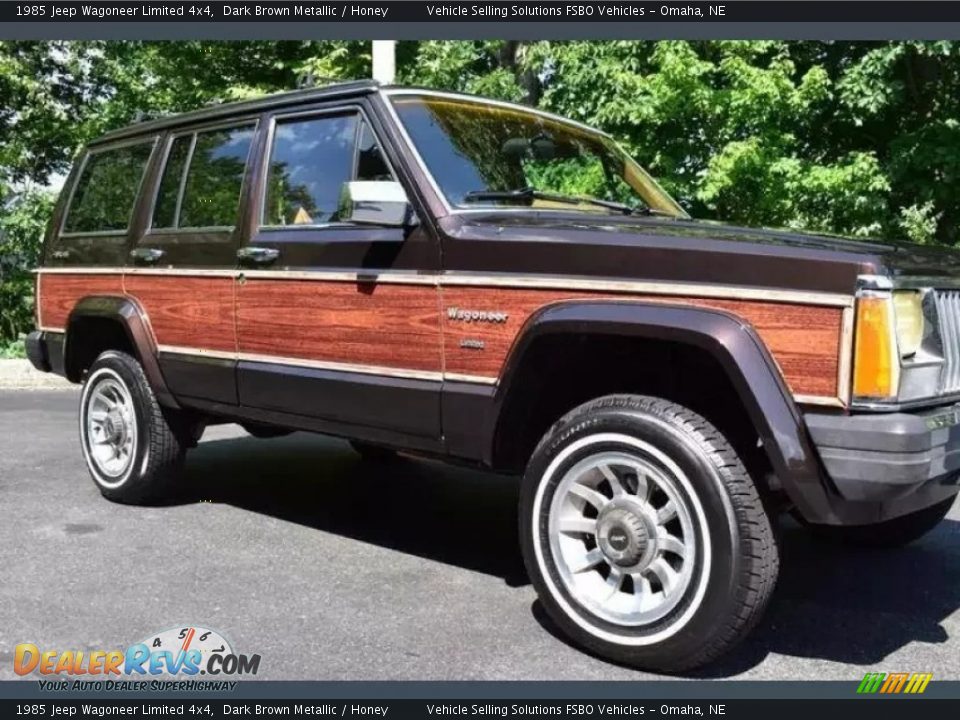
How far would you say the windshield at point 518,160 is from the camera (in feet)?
13.2

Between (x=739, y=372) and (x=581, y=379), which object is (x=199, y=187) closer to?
(x=581, y=379)

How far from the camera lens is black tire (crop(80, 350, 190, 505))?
5281 mm

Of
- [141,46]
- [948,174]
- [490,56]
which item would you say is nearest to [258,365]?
[948,174]

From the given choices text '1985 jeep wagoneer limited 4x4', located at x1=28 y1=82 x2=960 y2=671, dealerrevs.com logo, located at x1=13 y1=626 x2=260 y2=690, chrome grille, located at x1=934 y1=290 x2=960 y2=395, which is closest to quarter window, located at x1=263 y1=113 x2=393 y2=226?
text '1985 jeep wagoneer limited 4x4', located at x1=28 y1=82 x2=960 y2=671

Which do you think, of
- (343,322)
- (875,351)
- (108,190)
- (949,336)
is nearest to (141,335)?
(108,190)

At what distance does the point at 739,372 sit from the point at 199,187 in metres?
3.23

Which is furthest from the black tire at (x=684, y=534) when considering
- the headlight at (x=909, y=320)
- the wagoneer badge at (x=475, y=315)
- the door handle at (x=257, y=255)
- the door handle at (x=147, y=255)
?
the door handle at (x=147, y=255)

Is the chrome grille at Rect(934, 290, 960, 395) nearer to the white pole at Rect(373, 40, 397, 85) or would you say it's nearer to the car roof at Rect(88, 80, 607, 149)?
the car roof at Rect(88, 80, 607, 149)

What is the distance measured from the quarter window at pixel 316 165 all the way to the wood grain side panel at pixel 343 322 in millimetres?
350

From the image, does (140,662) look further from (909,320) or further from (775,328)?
(909,320)

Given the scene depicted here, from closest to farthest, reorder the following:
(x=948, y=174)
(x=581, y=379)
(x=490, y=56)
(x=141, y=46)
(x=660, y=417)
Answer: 1. (x=660, y=417)
2. (x=581, y=379)
3. (x=948, y=174)
4. (x=141, y=46)
5. (x=490, y=56)

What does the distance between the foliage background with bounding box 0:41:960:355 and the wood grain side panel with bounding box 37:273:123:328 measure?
2.40 metres

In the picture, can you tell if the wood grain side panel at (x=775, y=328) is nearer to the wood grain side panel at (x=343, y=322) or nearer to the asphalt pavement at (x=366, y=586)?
the wood grain side panel at (x=343, y=322)

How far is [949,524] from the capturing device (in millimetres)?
5211
